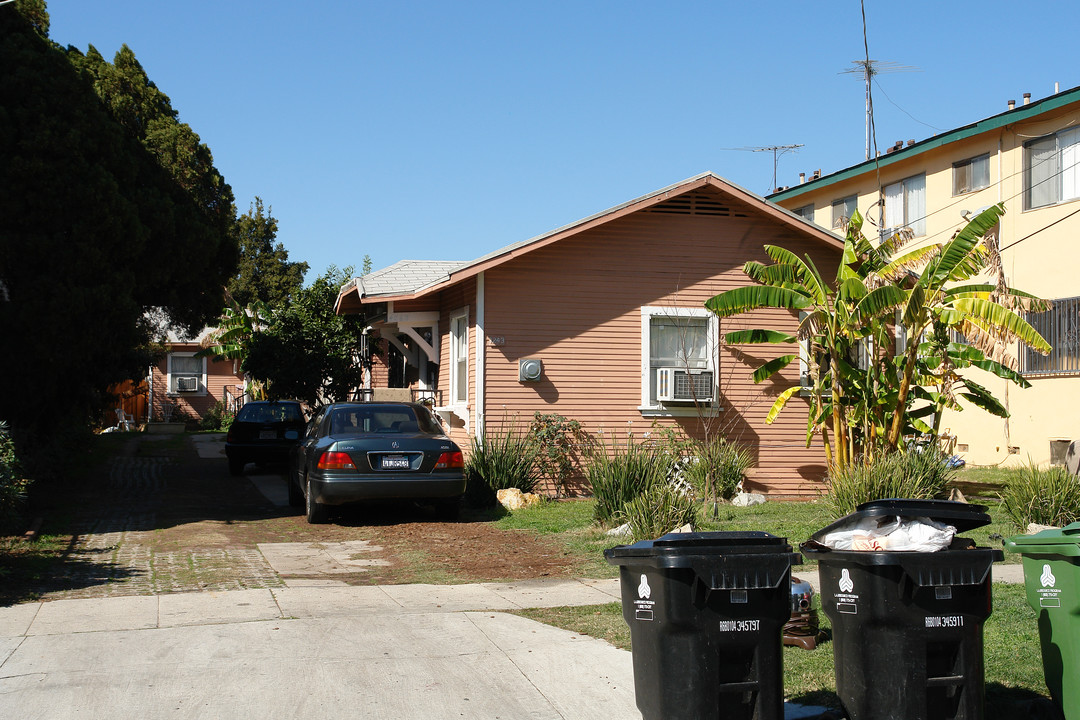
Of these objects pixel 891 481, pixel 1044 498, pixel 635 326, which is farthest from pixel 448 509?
pixel 1044 498

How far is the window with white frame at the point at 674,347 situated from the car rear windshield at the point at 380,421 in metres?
4.02

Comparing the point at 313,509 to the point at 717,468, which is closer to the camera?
the point at 313,509

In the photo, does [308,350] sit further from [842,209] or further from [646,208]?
[842,209]

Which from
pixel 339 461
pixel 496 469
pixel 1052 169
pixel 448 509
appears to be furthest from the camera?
pixel 1052 169

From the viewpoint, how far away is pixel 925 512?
189 inches

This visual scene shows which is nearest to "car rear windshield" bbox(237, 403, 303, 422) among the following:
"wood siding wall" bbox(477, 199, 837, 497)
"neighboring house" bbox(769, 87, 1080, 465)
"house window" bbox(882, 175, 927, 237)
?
"wood siding wall" bbox(477, 199, 837, 497)

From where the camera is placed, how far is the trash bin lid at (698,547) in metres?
4.37

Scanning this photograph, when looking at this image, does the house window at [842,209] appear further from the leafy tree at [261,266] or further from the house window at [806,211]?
the leafy tree at [261,266]

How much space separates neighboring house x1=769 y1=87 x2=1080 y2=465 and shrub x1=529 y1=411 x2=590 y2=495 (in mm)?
8188

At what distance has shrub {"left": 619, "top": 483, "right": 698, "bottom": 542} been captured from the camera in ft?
32.6

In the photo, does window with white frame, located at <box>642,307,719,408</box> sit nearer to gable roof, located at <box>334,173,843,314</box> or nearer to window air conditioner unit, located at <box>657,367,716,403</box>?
window air conditioner unit, located at <box>657,367,716,403</box>

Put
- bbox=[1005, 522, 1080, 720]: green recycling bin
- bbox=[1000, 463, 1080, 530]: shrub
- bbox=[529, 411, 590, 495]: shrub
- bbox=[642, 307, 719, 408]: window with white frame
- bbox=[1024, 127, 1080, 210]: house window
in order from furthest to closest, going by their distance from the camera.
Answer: bbox=[1024, 127, 1080, 210]: house window, bbox=[642, 307, 719, 408]: window with white frame, bbox=[529, 411, 590, 495]: shrub, bbox=[1000, 463, 1080, 530]: shrub, bbox=[1005, 522, 1080, 720]: green recycling bin

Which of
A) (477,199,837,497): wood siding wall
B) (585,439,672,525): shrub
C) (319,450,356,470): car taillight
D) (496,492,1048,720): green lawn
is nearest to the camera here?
(496,492,1048,720): green lawn

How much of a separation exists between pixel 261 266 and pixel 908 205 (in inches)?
1120
